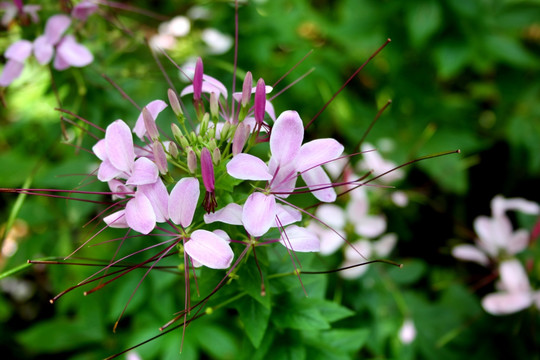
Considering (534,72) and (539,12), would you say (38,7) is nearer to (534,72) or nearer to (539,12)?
(539,12)

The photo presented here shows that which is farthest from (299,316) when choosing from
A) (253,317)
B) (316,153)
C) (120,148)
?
(120,148)

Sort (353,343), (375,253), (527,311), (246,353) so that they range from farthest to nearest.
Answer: (375,253)
(527,311)
(353,343)
(246,353)

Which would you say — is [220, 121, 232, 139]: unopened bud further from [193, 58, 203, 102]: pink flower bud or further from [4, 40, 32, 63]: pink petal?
[4, 40, 32, 63]: pink petal

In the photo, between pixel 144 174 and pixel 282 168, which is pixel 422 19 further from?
pixel 144 174

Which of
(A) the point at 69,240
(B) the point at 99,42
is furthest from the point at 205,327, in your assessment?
(B) the point at 99,42

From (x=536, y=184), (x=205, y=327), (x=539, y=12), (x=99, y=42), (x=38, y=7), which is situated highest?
(x=539, y=12)
